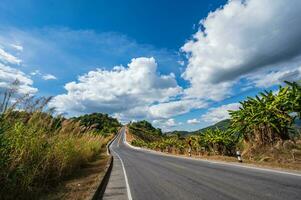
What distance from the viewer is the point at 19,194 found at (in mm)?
6449

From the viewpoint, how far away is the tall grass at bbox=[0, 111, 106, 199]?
6043 millimetres

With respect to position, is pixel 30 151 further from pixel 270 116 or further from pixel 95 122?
pixel 270 116

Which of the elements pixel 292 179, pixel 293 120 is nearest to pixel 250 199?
pixel 292 179

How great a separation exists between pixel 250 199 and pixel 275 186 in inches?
75.5

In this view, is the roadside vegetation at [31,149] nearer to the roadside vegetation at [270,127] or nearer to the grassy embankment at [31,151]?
the grassy embankment at [31,151]

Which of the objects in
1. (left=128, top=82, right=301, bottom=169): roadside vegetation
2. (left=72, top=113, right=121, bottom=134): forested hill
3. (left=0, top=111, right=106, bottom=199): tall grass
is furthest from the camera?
(left=128, top=82, right=301, bottom=169): roadside vegetation

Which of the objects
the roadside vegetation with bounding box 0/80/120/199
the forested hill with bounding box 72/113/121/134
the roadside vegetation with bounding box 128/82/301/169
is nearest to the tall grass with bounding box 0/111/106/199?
the roadside vegetation with bounding box 0/80/120/199

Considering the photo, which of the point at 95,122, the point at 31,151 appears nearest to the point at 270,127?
the point at 95,122

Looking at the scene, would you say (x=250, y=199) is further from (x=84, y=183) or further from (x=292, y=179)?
(x=84, y=183)

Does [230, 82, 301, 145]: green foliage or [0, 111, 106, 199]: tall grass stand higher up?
[230, 82, 301, 145]: green foliage

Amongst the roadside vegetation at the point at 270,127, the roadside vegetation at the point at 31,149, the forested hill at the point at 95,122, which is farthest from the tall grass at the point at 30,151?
the roadside vegetation at the point at 270,127

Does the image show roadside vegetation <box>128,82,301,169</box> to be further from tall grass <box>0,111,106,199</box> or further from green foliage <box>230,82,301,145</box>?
tall grass <box>0,111,106,199</box>

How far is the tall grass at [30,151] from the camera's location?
6.04 m

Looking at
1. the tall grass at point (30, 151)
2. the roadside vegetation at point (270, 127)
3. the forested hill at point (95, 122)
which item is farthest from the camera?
the roadside vegetation at point (270, 127)
